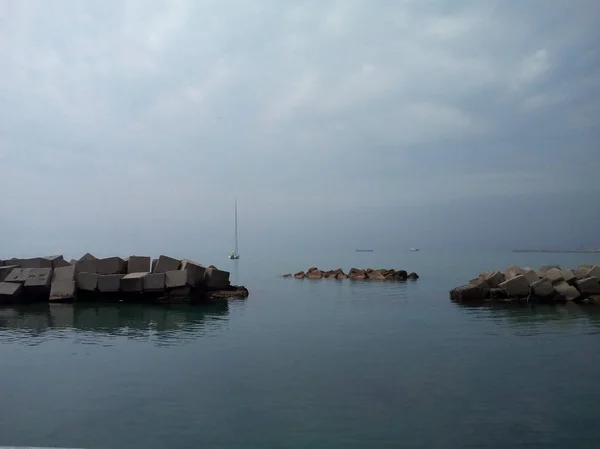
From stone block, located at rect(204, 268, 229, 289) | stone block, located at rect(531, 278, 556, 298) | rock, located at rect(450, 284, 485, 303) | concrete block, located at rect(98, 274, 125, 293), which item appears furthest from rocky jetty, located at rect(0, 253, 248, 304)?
stone block, located at rect(531, 278, 556, 298)

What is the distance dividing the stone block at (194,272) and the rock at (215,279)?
348 mm

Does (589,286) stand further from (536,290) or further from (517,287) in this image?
(517,287)

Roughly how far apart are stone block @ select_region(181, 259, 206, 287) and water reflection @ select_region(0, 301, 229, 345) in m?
1.56

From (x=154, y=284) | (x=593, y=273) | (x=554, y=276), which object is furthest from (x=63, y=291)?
(x=593, y=273)

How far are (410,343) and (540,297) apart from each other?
36.5ft

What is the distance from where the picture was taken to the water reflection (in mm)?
13508

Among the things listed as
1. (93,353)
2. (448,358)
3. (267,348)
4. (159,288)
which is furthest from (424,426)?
(159,288)

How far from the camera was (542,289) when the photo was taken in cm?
2119

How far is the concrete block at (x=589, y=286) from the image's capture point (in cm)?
2147

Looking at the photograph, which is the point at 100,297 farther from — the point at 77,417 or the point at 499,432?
the point at 499,432

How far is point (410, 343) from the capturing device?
40.8 feet

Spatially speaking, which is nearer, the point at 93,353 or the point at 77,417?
the point at 77,417

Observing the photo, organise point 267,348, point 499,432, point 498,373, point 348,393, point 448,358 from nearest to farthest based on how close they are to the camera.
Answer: point 499,432 → point 348,393 → point 498,373 → point 448,358 → point 267,348

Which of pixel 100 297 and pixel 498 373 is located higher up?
pixel 100 297
